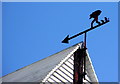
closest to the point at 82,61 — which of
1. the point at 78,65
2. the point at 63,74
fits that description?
the point at 78,65

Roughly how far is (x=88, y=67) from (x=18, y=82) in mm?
2167

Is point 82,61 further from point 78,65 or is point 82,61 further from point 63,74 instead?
point 63,74

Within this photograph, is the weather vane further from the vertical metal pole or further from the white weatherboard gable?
the white weatherboard gable

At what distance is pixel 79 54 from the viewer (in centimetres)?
945

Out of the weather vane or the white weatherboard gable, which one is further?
the white weatherboard gable

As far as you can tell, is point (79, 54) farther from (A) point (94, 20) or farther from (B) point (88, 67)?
(B) point (88, 67)

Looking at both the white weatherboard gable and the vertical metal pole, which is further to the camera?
the white weatherboard gable

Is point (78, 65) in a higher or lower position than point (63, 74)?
lower

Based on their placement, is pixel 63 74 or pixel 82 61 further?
pixel 63 74

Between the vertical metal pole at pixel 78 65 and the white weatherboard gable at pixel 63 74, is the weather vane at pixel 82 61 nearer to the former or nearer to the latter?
the vertical metal pole at pixel 78 65

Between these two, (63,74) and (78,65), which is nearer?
(78,65)

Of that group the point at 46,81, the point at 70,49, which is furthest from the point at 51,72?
the point at 70,49

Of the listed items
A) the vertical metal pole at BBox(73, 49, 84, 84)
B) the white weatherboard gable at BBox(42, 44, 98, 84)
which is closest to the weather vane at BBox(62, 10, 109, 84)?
the vertical metal pole at BBox(73, 49, 84, 84)

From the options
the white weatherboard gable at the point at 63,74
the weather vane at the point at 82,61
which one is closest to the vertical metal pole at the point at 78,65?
the weather vane at the point at 82,61
